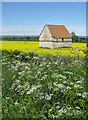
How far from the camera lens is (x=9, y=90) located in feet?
8.27

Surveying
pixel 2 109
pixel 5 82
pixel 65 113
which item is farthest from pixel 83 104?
pixel 5 82

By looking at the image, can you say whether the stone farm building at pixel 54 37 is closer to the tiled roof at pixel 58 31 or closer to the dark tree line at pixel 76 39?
the tiled roof at pixel 58 31

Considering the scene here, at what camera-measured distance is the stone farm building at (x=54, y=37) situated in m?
5.10

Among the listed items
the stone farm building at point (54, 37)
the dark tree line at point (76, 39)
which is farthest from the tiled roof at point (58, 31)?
the dark tree line at point (76, 39)

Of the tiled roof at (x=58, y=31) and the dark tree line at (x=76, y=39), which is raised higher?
the tiled roof at (x=58, y=31)

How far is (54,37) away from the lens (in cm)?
513

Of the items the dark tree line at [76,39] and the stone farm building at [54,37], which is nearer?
the stone farm building at [54,37]

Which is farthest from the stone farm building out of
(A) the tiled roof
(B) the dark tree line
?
(B) the dark tree line

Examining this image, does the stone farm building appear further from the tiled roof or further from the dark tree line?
the dark tree line

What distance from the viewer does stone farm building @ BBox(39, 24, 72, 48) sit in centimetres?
510

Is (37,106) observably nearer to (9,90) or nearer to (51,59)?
(9,90)

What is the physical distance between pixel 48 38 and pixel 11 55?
132cm

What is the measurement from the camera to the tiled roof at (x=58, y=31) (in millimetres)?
5156

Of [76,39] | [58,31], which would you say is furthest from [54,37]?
[76,39]
